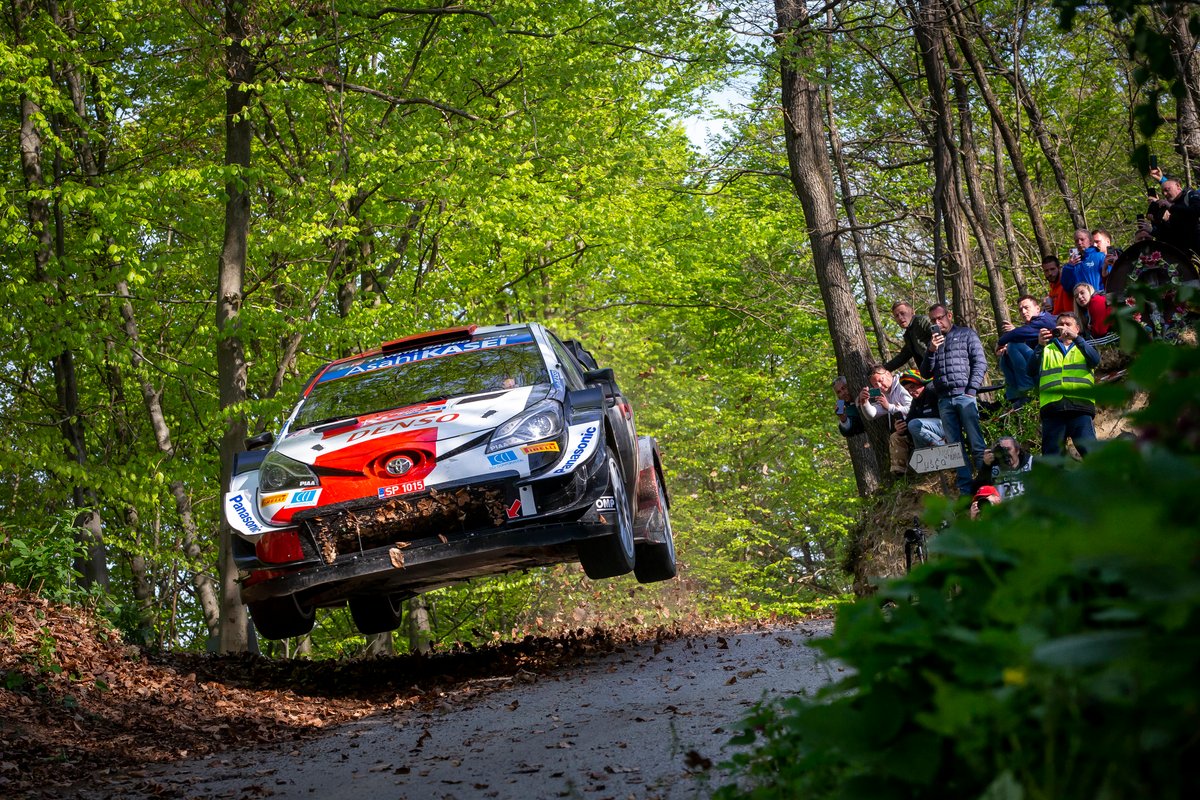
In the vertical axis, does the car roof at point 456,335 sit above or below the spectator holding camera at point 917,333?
above

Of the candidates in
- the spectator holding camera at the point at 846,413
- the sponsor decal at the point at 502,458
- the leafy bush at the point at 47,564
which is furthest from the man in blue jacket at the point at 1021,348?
the leafy bush at the point at 47,564

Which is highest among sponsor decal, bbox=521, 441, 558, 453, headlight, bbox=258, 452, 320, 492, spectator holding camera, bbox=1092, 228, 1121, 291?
spectator holding camera, bbox=1092, 228, 1121, 291

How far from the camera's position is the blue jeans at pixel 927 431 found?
1266cm

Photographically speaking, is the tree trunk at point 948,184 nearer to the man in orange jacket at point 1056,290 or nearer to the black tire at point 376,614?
the man in orange jacket at point 1056,290

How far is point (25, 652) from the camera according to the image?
29.1 ft

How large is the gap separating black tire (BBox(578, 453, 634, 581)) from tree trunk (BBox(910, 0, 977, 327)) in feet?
26.1

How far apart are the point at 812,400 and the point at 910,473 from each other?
19.1 m

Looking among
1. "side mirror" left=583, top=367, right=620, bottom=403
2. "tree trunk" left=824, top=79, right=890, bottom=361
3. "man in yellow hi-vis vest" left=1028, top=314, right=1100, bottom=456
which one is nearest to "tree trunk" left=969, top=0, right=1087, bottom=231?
"tree trunk" left=824, top=79, right=890, bottom=361

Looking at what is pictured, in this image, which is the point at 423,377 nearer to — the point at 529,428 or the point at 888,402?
the point at 529,428

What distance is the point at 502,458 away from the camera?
27.0 feet

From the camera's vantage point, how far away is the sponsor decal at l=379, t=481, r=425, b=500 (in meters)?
8.20

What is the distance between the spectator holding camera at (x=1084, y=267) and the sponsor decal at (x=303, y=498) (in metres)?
8.31

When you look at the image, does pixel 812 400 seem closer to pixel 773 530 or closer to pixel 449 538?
pixel 773 530

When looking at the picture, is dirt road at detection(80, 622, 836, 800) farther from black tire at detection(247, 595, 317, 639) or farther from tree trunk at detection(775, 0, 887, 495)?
tree trunk at detection(775, 0, 887, 495)
